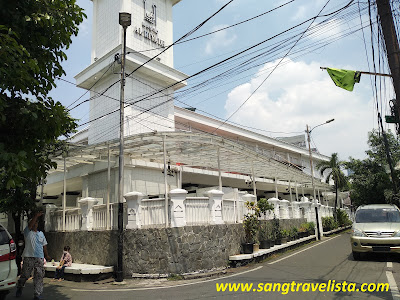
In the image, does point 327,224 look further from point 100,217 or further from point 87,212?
point 87,212

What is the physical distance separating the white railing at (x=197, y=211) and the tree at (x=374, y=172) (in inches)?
956

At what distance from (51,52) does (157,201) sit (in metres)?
5.53

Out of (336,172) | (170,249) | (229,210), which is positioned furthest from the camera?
(336,172)

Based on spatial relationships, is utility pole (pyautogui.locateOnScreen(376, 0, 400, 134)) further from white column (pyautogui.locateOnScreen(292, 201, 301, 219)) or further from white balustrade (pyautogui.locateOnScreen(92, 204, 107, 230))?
white column (pyautogui.locateOnScreen(292, 201, 301, 219))

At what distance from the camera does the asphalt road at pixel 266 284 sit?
647 cm

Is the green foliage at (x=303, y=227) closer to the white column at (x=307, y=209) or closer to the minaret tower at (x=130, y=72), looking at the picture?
the white column at (x=307, y=209)

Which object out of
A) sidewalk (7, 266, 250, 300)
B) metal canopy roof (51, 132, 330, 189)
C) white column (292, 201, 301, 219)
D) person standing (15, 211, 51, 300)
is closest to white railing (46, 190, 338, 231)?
sidewalk (7, 266, 250, 300)

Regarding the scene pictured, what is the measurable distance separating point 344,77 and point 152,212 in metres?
6.71

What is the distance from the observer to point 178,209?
953cm

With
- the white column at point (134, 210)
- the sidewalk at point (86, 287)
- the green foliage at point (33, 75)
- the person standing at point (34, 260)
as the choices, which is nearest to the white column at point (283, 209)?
the sidewalk at point (86, 287)

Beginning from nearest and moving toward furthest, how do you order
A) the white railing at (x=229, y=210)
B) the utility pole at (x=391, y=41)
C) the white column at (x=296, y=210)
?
the utility pole at (x=391, y=41)
the white railing at (x=229, y=210)
the white column at (x=296, y=210)

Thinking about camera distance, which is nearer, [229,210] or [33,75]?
[33,75]

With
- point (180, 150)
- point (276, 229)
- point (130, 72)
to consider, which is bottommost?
point (276, 229)

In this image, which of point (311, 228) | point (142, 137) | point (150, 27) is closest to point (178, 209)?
point (142, 137)
